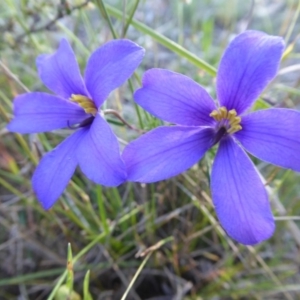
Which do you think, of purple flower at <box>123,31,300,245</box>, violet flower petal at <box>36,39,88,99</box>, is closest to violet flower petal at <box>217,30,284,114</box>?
purple flower at <box>123,31,300,245</box>

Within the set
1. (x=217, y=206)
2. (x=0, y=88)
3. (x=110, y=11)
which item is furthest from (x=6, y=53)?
(x=217, y=206)

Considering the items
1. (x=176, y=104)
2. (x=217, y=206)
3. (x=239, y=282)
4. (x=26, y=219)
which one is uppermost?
(x=176, y=104)

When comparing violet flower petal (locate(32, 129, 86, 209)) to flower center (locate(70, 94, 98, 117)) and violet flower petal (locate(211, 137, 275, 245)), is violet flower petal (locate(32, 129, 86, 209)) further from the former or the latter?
violet flower petal (locate(211, 137, 275, 245))

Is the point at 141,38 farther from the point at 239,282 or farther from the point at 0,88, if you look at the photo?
the point at 239,282

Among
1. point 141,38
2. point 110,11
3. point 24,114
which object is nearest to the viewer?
point 24,114

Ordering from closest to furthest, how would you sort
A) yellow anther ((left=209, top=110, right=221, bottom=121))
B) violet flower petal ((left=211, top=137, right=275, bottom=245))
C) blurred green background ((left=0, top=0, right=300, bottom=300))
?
violet flower petal ((left=211, top=137, right=275, bottom=245)) < yellow anther ((left=209, top=110, right=221, bottom=121)) < blurred green background ((left=0, top=0, right=300, bottom=300))

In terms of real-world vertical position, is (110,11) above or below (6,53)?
above
